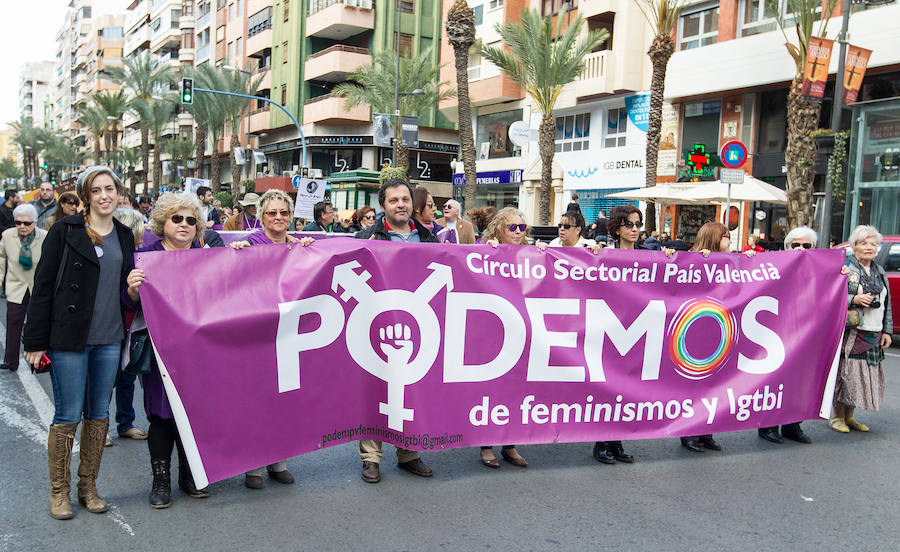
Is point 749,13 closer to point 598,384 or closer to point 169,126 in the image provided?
point 598,384

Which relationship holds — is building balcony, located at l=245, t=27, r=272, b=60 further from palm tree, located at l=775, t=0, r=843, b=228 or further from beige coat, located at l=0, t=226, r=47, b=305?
beige coat, located at l=0, t=226, r=47, b=305

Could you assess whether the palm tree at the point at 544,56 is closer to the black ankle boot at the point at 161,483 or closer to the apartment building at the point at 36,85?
the black ankle boot at the point at 161,483

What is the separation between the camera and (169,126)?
72188 mm

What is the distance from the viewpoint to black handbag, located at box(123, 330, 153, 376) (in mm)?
4336

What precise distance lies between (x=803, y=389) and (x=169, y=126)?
7320 cm

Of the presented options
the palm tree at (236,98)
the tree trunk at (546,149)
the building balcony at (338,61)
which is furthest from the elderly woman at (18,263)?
the palm tree at (236,98)

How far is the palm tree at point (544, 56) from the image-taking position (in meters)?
28.0

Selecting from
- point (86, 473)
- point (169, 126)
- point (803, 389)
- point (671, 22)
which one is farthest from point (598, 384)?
point (169, 126)

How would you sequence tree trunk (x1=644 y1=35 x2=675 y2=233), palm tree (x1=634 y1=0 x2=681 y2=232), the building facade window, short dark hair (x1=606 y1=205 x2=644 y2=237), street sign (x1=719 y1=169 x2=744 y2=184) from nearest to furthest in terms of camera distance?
short dark hair (x1=606 y1=205 x2=644 y2=237) → street sign (x1=719 y1=169 x2=744 y2=184) → palm tree (x1=634 y1=0 x2=681 y2=232) → tree trunk (x1=644 y1=35 x2=675 y2=233) → the building facade window

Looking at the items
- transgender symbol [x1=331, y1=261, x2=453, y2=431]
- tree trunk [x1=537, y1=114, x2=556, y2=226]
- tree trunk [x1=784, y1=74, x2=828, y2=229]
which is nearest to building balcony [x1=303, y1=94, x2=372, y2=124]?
tree trunk [x1=537, y1=114, x2=556, y2=226]

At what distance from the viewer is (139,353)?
14.2ft

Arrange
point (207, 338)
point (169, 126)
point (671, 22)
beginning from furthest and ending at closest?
point (169, 126), point (671, 22), point (207, 338)

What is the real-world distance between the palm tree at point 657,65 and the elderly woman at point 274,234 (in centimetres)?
2004

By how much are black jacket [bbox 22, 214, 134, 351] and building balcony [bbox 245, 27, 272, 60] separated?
53554mm
